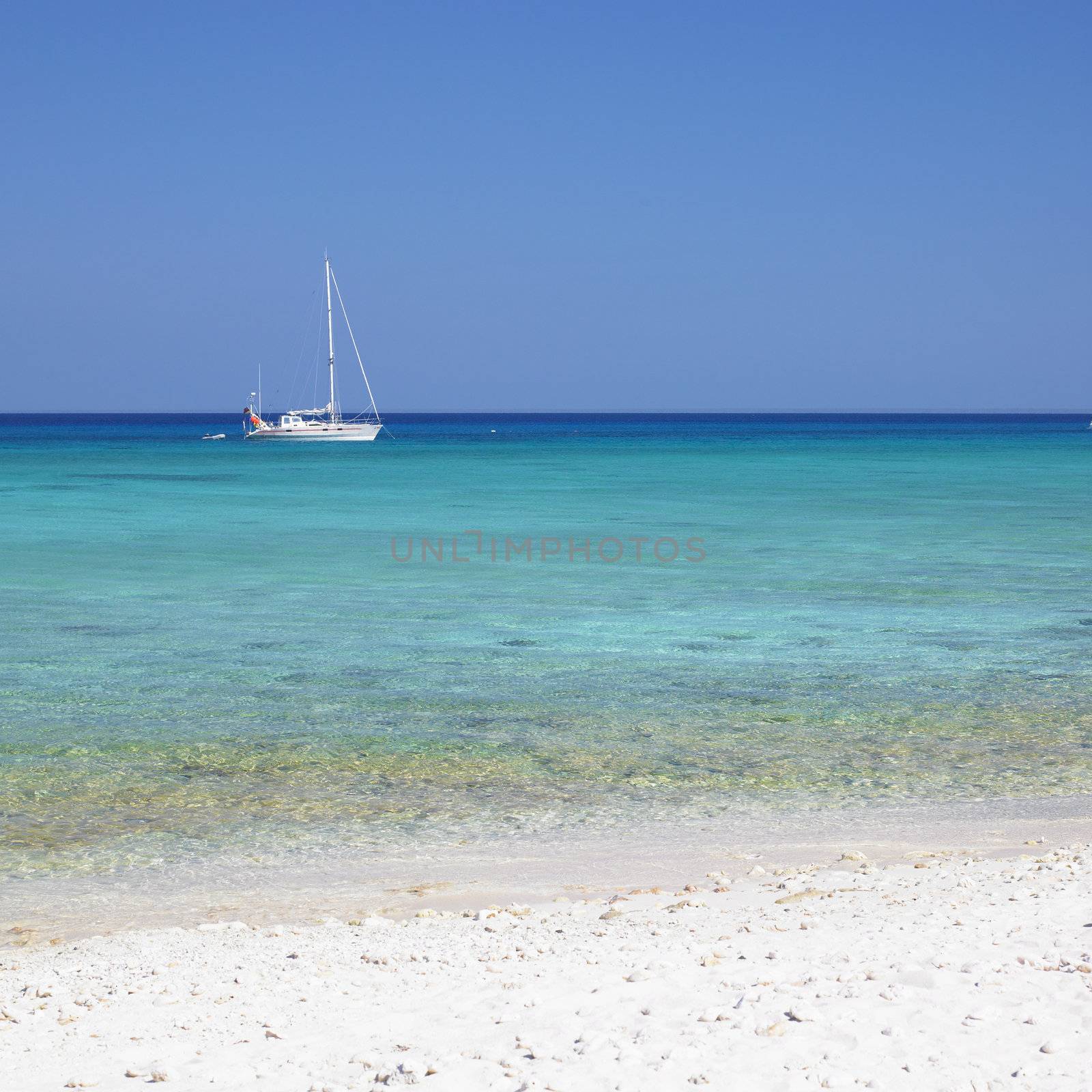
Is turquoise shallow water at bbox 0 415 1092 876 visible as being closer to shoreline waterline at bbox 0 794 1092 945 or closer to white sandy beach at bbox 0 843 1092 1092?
shoreline waterline at bbox 0 794 1092 945

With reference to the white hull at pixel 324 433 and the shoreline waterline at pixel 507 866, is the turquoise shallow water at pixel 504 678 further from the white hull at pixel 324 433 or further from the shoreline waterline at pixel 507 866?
the white hull at pixel 324 433

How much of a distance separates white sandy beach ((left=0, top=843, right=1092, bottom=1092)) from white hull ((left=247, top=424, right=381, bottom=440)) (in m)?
A: 86.3

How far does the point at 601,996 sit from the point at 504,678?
6940 mm

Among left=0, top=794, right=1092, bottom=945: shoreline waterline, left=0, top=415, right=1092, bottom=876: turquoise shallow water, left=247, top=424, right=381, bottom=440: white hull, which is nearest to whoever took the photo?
left=0, top=794, right=1092, bottom=945: shoreline waterline

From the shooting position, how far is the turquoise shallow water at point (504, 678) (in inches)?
307

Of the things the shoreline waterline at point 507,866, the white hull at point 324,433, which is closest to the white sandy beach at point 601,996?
the shoreline waterline at point 507,866

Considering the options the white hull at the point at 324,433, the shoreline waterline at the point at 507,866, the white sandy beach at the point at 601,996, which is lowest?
the shoreline waterline at the point at 507,866

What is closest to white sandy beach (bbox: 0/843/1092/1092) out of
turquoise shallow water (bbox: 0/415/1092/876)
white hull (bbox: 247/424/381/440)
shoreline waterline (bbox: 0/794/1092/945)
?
shoreline waterline (bbox: 0/794/1092/945)

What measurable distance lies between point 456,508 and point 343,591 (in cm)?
1745

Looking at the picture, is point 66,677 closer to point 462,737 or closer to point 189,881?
point 462,737

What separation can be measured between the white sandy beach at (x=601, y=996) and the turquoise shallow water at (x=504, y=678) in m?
1.74

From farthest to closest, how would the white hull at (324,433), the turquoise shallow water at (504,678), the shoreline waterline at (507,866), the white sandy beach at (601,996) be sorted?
the white hull at (324,433) → the turquoise shallow water at (504,678) → the shoreline waterline at (507,866) → the white sandy beach at (601,996)

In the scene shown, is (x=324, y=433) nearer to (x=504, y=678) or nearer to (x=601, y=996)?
(x=504, y=678)

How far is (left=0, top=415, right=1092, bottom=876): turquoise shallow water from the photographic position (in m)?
7.81
